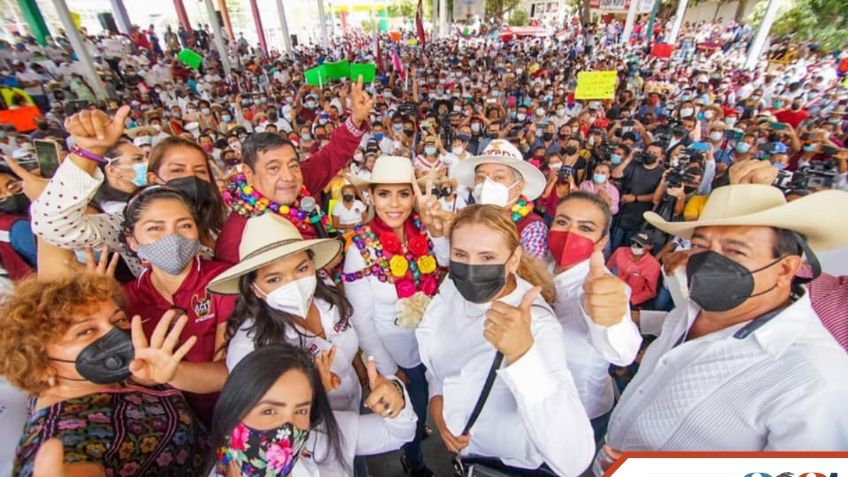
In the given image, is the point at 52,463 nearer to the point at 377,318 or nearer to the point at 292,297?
the point at 292,297

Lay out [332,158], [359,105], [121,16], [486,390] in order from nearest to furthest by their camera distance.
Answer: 1. [486,390]
2. [359,105]
3. [332,158]
4. [121,16]

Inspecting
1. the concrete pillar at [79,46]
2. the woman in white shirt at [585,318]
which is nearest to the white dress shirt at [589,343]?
the woman in white shirt at [585,318]

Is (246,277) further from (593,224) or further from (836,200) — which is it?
(836,200)

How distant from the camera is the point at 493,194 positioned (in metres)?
2.88

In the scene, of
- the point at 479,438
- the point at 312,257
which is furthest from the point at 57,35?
the point at 479,438

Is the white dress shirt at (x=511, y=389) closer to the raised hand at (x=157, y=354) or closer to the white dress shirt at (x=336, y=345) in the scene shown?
the white dress shirt at (x=336, y=345)

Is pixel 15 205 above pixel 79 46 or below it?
below

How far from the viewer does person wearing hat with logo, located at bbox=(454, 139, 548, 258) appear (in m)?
2.85

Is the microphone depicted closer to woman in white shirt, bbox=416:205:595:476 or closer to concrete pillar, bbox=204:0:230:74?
woman in white shirt, bbox=416:205:595:476

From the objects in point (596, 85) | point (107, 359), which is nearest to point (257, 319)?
point (107, 359)

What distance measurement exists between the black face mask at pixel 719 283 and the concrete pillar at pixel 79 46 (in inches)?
503

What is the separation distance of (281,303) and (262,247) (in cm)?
30

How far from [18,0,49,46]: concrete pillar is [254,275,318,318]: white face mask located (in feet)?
85.4

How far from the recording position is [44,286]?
1447mm
